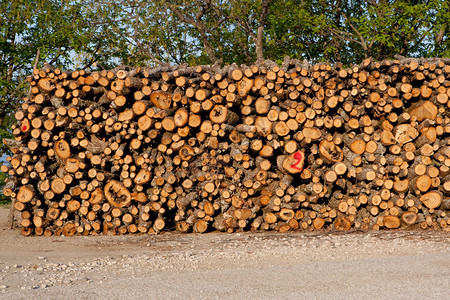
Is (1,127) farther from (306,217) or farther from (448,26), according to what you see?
(448,26)

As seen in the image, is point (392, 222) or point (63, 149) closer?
point (392, 222)

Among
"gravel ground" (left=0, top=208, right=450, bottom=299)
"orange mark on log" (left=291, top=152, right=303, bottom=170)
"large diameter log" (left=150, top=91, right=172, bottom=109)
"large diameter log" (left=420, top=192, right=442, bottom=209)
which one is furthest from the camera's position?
"large diameter log" (left=150, top=91, right=172, bottom=109)

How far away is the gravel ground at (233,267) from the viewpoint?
11.6ft

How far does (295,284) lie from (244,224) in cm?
268

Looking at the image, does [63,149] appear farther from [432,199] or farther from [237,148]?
[432,199]

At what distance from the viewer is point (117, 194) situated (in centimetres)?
644

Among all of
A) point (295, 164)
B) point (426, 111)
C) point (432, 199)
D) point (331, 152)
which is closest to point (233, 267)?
point (295, 164)

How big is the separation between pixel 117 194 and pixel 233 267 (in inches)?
104

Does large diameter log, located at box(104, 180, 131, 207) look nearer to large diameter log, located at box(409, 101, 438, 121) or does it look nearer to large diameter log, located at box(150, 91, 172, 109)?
large diameter log, located at box(150, 91, 172, 109)

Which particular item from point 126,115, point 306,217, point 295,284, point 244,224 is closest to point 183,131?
point 126,115

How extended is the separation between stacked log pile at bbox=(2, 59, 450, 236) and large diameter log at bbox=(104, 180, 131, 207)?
15 millimetres

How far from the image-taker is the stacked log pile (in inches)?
249

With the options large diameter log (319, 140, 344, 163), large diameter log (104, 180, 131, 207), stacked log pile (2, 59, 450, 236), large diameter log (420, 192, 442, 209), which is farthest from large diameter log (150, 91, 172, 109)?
large diameter log (420, 192, 442, 209)

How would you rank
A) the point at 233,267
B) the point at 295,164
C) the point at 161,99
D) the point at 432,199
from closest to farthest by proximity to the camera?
1. the point at 233,267
2. the point at 432,199
3. the point at 295,164
4. the point at 161,99
